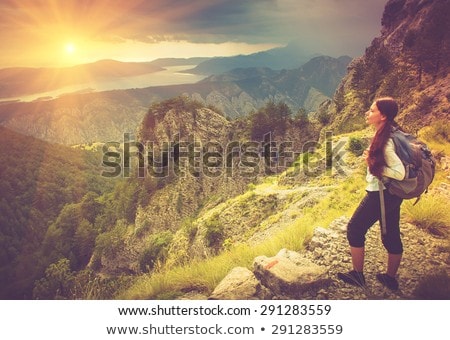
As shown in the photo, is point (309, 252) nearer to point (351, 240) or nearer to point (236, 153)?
point (351, 240)

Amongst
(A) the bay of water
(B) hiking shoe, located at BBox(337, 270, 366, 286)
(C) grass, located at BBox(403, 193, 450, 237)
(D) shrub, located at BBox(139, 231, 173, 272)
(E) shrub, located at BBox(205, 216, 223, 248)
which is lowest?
(D) shrub, located at BBox(139, 231, 173, 272)

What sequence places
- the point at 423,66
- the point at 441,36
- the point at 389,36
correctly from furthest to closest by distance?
the point at 389,36
the point at 423,66
the point at 441,36

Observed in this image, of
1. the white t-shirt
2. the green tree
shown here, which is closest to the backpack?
the white t-shirt

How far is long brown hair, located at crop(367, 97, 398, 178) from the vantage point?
3906mm

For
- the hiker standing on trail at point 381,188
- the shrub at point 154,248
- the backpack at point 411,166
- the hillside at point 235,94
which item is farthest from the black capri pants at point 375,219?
the shrub at point 154,248

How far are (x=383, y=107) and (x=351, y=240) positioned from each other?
167cm

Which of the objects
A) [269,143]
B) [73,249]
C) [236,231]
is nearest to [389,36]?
[269,143]

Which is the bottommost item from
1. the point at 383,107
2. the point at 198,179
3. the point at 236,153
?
the point at 198,179

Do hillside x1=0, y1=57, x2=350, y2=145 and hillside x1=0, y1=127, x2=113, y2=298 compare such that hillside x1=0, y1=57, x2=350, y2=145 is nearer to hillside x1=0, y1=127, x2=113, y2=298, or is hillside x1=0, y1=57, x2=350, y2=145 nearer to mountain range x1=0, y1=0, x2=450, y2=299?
mountain range x1=0, y1=0, x2=450, y2=299

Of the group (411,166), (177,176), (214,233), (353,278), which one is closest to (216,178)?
(177,176)

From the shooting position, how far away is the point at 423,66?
2548 centimetres

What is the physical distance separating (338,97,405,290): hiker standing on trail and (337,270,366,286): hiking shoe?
0.14 meters

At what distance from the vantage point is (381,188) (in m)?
4.00
